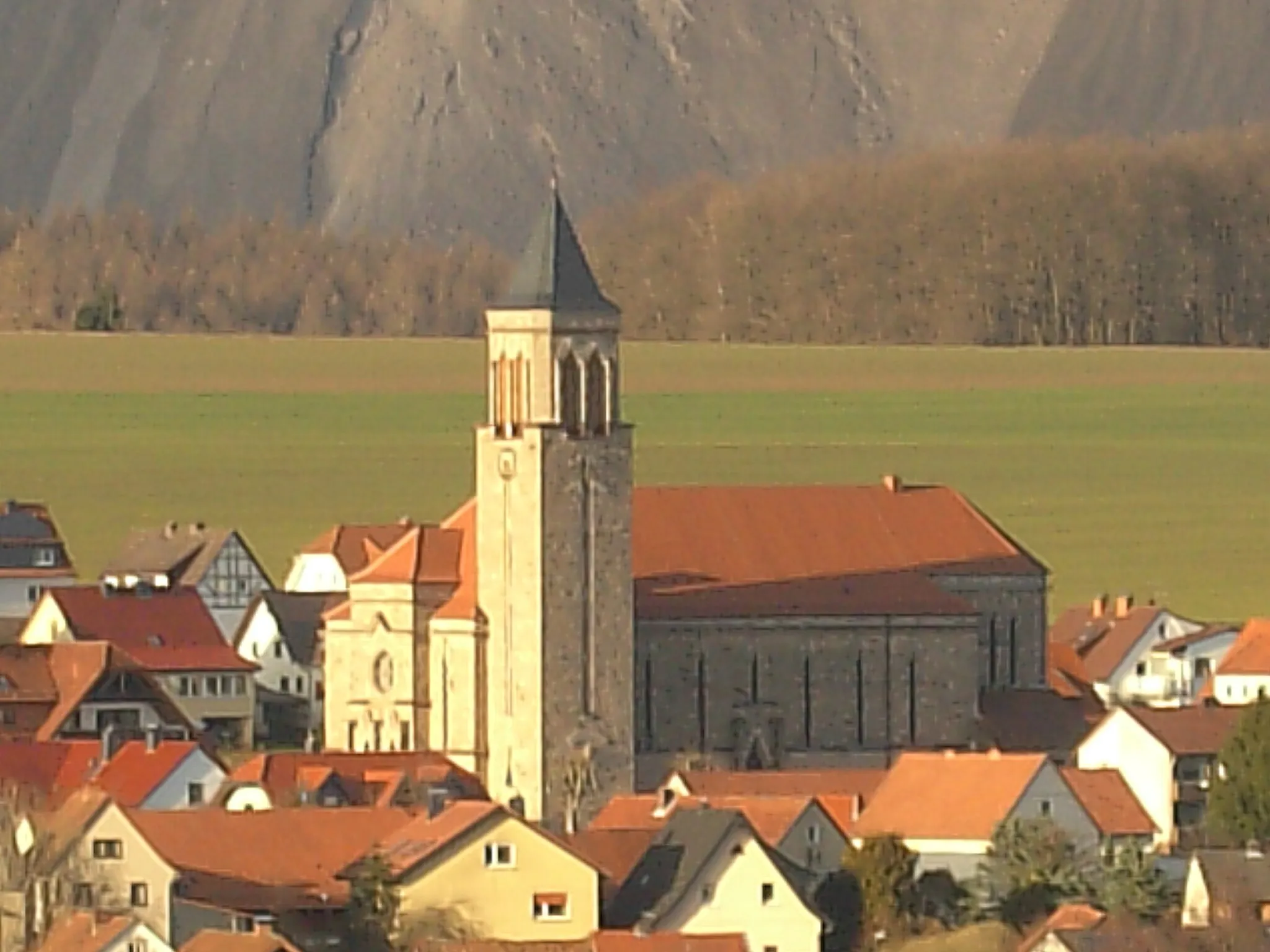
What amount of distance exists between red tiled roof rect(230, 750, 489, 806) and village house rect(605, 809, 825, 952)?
10.2 meters

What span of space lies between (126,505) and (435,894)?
54478 millimetres


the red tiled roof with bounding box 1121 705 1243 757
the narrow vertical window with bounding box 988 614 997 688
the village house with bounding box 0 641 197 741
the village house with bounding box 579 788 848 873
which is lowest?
the village house with bounding box 579 788 848 873

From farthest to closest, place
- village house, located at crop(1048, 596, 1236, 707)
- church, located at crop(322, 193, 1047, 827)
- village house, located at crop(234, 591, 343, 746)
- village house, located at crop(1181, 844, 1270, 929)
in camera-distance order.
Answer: village house, located at crop(1048, 596, 1236, 707), village house, located at crop(234, 591, 343, 746), church, located at crop(322, 193, 1047, 827), village house, located at crop(1181, 844, 1270, 929)

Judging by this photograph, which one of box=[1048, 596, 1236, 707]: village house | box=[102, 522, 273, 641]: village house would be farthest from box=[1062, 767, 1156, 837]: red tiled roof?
box=[102, 522, 273, 641]: village house

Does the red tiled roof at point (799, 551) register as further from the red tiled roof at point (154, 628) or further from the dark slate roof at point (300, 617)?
the dark slate roof at point (300, 617)

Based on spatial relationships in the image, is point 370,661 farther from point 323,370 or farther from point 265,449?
point 323,370

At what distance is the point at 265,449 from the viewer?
396ft

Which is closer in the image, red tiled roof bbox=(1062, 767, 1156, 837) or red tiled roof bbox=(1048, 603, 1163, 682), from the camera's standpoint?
red tiled roof bbox=(1062, 767, 1156, 837)

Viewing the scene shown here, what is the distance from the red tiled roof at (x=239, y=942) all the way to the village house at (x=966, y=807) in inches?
450

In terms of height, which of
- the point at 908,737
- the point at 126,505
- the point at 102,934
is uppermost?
the point at 126,505

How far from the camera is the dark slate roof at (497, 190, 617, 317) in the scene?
8075 centimetres

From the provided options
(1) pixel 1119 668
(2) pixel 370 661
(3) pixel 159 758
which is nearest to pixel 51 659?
(2) pixel 370 661

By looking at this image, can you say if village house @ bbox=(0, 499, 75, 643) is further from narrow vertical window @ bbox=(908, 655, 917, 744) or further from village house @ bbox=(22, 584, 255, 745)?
narrow vertical window @ bbox=(908, 655, 917, 744)

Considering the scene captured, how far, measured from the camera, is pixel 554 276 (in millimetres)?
81062
